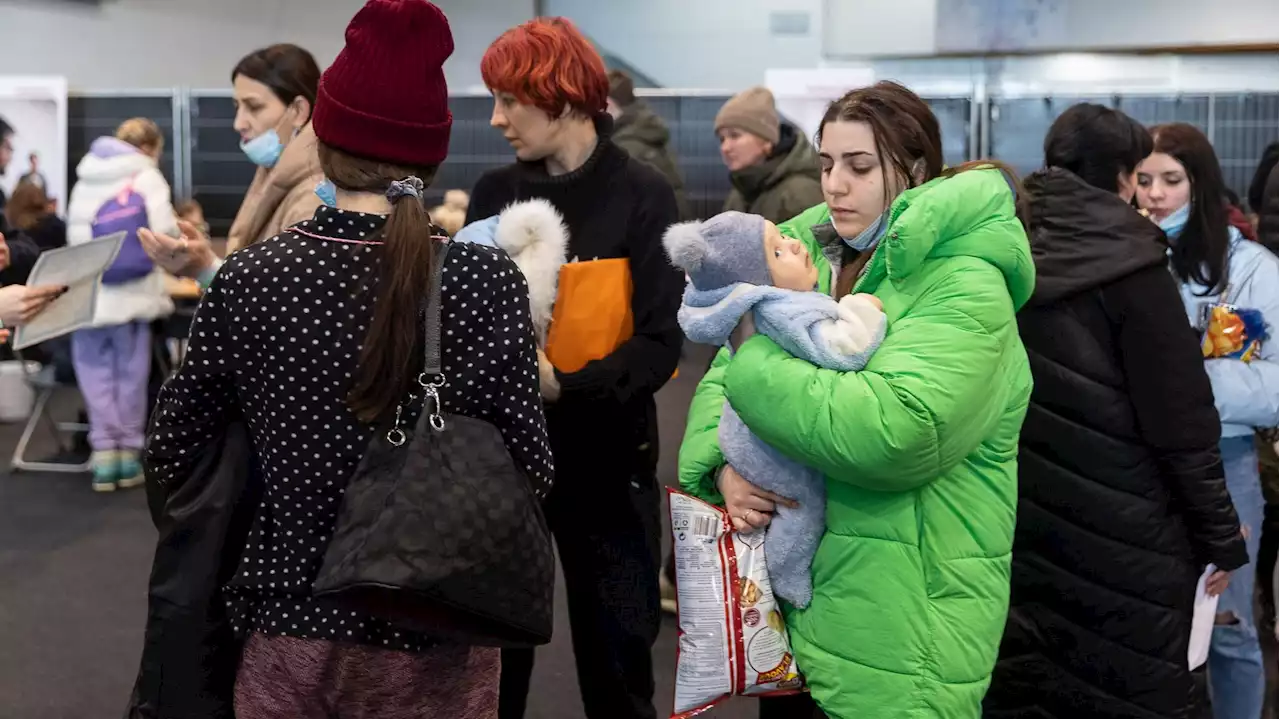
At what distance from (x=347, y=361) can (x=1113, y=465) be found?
1.33m

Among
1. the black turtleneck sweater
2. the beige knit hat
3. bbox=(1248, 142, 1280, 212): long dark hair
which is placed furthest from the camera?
the beige knit hat

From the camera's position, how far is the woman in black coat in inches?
78.7

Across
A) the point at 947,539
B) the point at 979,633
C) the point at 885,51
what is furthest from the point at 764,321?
the point at 885,51

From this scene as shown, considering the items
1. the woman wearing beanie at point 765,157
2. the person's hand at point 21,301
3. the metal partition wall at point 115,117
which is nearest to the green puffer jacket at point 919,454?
the person's hand at point 21,301

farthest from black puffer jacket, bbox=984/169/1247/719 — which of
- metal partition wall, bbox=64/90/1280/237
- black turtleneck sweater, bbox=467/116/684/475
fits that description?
metal partition wall, bbox=64/90/1280/237

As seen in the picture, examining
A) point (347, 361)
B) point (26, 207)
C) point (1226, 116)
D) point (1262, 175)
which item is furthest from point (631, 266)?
point (1226, 116)

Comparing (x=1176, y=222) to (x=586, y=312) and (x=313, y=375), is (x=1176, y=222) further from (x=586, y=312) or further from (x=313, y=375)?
(x=313, y=375)

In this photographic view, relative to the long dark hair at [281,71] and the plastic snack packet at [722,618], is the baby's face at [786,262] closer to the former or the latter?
the plastic snack packet at [722,618]

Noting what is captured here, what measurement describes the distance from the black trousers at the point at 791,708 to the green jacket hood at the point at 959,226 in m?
0.65

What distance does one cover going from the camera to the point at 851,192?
178 centimetres

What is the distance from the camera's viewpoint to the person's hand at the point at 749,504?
1695 millimetres

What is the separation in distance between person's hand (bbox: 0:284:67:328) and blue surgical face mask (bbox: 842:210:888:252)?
1.81 meters

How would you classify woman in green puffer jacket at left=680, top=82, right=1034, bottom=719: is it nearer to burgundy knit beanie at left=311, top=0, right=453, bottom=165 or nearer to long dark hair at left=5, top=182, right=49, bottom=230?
burgundy knit beanie at left=311, top=0, right=453, bottom=165

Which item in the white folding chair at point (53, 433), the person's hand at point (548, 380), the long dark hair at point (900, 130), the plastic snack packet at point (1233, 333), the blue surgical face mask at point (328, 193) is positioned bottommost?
the white folding chair at point (53, 433)
